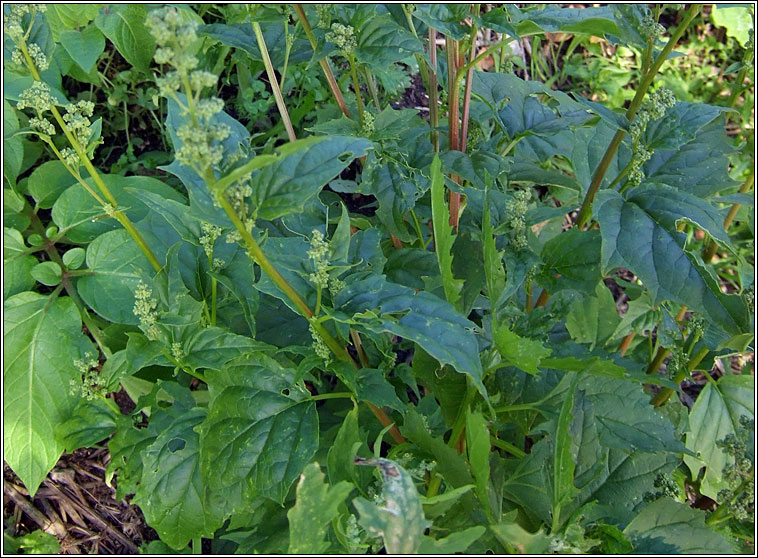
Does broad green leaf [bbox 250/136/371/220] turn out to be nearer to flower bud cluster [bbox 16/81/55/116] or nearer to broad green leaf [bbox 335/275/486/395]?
broad green leaf [bbox 335/275/486/395]

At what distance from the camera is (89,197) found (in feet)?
6.41

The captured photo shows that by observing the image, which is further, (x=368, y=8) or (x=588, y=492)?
(x=588, y=492)

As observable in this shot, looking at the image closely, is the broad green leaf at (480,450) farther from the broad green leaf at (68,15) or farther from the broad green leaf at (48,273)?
the broad green leaf at (68,15)

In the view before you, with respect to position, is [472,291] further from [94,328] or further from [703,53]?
[703,53]

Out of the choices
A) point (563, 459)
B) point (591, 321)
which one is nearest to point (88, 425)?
point (563, 459)

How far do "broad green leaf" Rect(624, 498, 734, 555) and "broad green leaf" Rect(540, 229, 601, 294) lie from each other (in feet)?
1.73

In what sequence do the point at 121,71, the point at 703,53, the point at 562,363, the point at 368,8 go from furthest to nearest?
1. the point at 703,53
2. the point at 121,71
3. the point at 368,8
4. the point at 562,363

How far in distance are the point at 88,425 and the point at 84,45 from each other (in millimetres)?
1286

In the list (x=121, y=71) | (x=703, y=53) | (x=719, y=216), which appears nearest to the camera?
(x=719, y=216)

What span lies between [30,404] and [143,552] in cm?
58

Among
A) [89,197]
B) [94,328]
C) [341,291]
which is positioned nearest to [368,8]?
[341,291]

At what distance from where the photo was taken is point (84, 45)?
2.11 meters

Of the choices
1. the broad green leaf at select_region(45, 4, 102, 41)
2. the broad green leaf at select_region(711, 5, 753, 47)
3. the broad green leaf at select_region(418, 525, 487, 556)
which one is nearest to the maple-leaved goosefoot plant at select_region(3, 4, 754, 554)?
the broad green leaf at select_region(418, 525, 487, 556)

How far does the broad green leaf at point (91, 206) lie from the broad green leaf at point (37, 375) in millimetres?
238
